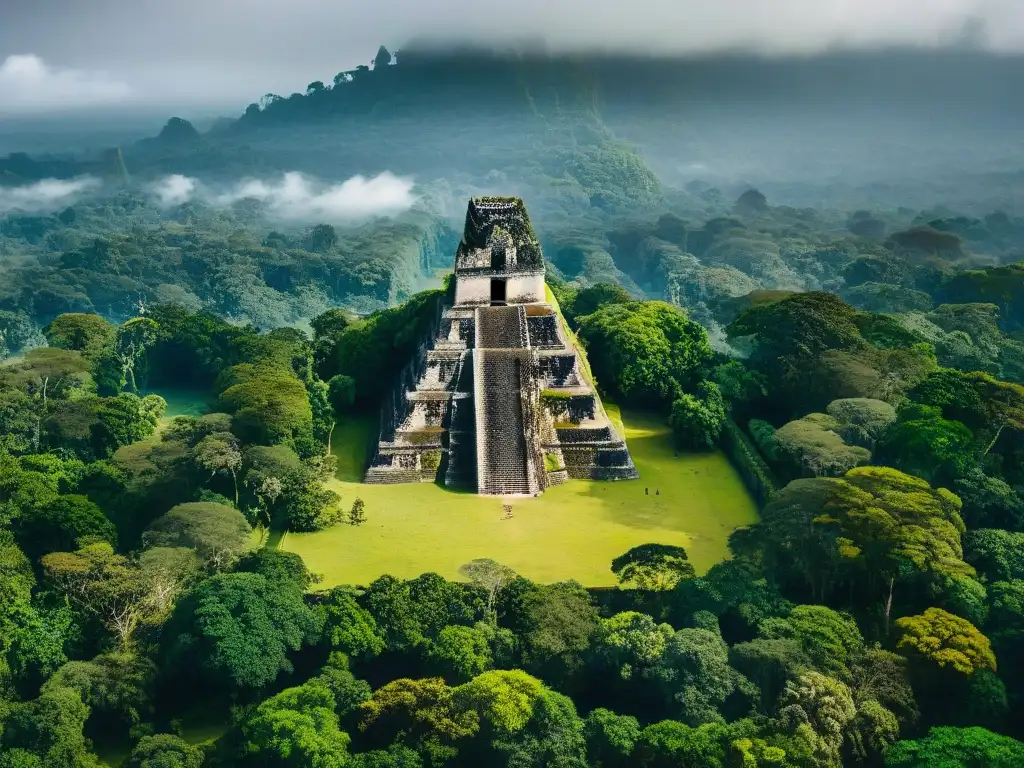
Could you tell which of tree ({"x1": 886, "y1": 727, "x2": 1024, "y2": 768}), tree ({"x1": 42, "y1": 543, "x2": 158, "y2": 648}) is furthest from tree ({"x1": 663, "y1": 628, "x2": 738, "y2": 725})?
tree ({"x1": 42, "y1": 543, "x2": 158, "y2": 648})

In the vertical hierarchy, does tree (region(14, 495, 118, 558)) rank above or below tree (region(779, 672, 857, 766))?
above

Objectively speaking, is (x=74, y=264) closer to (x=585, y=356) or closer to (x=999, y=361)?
(x=585, y=356)

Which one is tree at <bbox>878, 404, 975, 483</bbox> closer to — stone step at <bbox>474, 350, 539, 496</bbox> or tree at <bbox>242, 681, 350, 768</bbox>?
stone step at <bbox>474, 350, 539, 496</bbox>

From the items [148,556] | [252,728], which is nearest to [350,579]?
[148,556]

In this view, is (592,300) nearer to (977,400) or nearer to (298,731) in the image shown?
(977,400)

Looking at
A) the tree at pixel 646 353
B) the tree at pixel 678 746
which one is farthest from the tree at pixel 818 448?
the tree at pixel 678 746

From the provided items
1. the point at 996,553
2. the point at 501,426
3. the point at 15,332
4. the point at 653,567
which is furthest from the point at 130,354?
the point at 996,553
